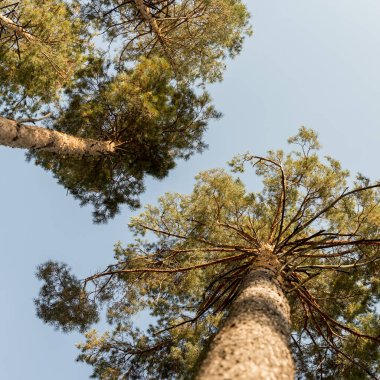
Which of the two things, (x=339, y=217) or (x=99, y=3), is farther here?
(x=99, y=3)

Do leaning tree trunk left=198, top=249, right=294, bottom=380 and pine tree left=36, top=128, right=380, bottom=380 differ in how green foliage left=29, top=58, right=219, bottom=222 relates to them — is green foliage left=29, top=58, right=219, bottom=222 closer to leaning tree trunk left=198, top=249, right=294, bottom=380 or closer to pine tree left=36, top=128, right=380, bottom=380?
pine tree left=36, top=128, right=380, bottom=380

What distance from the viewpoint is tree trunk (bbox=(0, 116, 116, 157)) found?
682 cm

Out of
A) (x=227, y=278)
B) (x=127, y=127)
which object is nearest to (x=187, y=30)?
(x=127, y=127)

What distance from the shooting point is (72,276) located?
7.76 meters

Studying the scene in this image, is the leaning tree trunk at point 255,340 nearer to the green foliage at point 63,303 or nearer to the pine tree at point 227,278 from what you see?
the pine tree at point 227,278

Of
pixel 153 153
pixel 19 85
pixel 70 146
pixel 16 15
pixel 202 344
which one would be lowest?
pixel 202 344

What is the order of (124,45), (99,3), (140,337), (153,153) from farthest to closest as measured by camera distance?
(124,45), (99,3), (153,153), (140,337)

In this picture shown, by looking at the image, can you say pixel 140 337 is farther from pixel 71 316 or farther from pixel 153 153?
pixel 153 153

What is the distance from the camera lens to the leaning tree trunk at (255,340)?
296 cm

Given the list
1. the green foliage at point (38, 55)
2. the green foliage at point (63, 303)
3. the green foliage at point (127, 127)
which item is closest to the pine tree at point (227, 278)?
the green foliage at point (63, 303)

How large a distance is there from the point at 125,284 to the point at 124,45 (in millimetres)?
7456

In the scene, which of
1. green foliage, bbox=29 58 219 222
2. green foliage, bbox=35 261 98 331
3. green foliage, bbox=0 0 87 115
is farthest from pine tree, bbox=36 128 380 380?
green foliage, bbox=0 0 87 115

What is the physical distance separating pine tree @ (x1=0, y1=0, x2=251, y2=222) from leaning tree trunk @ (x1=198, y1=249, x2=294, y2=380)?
4.37 metres

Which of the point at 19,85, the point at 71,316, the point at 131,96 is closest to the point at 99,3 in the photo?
the point at 19,85
